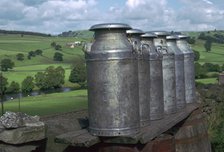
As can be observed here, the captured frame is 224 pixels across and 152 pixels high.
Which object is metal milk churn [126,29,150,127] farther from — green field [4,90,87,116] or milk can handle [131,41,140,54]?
green field [4,90,87,116]

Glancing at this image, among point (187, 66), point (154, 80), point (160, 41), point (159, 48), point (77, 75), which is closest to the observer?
point (154, 80)

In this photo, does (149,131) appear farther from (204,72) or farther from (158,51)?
(204,72)

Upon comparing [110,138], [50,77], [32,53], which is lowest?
[50,77]

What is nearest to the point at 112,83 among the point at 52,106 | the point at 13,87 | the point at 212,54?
the point at 52,106

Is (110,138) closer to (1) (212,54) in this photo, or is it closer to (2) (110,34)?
(2) (110,34)

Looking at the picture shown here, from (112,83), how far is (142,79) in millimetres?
586

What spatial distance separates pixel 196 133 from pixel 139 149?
202 centimetres

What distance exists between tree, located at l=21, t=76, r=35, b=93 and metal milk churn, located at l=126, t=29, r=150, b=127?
151 feet

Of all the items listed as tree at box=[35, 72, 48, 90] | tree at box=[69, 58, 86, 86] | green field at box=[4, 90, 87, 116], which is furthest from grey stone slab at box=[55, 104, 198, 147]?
tree at box=[35, 72, 48, 90]

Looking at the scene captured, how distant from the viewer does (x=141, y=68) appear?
11.9ft

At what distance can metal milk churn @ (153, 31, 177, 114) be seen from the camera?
14.7 feet

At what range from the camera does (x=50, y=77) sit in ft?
180

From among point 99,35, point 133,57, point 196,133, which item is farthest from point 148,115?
point 196,133

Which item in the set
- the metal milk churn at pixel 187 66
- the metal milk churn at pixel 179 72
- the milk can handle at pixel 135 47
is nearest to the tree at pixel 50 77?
the metal milk churn at pixel 187 66
